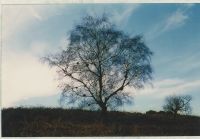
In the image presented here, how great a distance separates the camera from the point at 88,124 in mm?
21375

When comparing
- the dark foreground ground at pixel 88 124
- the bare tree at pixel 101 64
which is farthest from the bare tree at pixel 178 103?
the bare tree at pixel 101 64

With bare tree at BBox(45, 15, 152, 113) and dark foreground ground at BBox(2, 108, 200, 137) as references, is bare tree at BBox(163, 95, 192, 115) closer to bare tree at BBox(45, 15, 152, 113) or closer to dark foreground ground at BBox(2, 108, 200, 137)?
dark foreground ground at BBox(2, 108, 200, 137)

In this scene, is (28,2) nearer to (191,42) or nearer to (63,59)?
(63,59)

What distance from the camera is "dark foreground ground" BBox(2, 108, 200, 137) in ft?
68.9

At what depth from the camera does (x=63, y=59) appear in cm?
2169

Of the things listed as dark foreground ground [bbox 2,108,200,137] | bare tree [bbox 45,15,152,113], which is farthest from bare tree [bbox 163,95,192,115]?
bare tree [bbox 45,15,152,113]

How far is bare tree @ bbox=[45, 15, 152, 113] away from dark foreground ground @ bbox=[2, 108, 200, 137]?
1.57 feet

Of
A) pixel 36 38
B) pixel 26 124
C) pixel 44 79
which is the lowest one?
pixel 26 124

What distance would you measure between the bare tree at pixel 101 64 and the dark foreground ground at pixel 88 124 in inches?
18.8

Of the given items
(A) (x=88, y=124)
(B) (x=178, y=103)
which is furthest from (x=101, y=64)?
(B) (x=178, y=103)

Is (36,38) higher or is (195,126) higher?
(36,38)

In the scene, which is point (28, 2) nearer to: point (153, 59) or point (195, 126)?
point (153, 59)

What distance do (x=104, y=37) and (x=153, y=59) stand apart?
1.75 m

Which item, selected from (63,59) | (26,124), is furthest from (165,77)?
(26,124)
